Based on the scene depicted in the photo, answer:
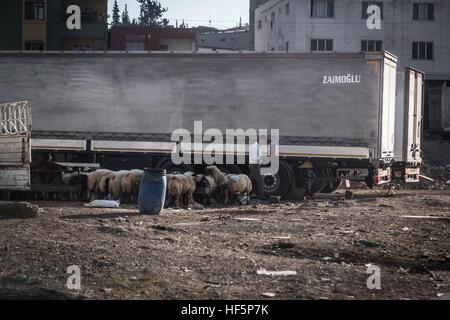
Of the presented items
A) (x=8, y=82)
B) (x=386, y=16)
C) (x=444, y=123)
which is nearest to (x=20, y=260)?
(x=8, y=82)

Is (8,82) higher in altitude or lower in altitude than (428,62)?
lower

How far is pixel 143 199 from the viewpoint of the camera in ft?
52.3

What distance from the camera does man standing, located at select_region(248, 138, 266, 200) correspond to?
20.8 meters

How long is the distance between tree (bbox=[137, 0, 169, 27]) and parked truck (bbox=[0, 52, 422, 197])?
5433 cm

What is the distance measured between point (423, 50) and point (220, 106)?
33799 millimetres

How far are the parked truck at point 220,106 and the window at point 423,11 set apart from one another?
3069cm

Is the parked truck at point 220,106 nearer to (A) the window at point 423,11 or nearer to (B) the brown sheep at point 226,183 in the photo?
(B) the brown sheep at point 226,183

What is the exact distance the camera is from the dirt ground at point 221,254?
8547 millimetres

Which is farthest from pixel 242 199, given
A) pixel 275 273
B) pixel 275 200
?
pixel 275 273

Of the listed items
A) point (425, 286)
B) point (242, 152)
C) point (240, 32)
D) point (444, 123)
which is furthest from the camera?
point (240, 32)

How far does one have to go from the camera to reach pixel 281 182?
69.2 ft
